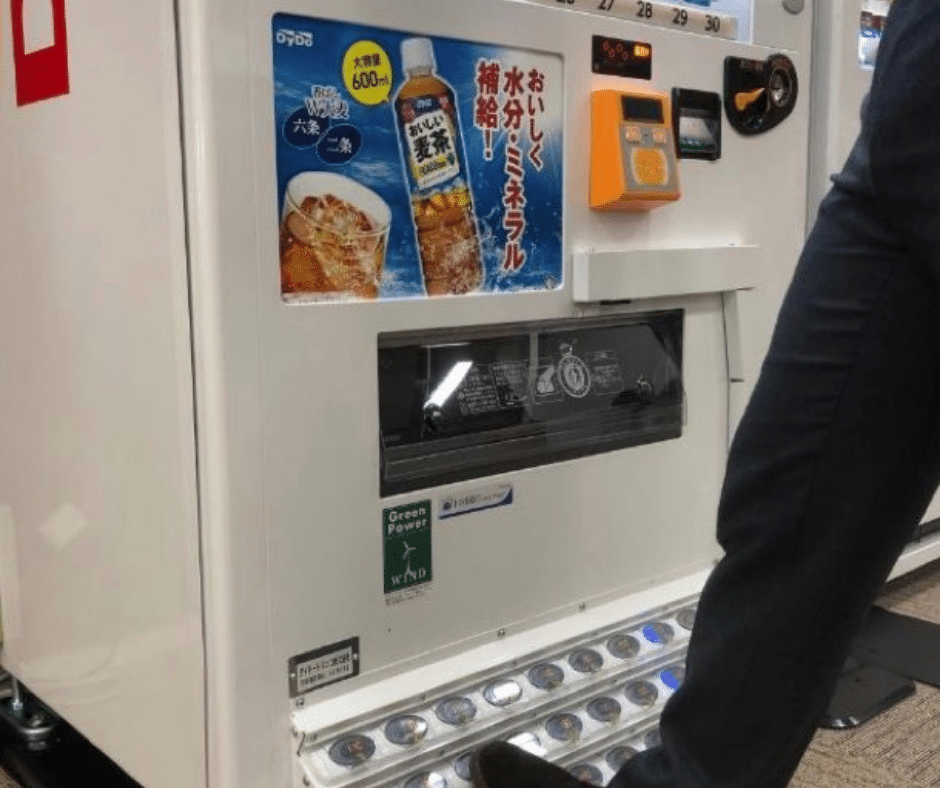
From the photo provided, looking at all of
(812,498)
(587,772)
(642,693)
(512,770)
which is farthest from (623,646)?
(812,498)

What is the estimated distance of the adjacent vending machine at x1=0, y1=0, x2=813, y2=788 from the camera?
1082 millimetres

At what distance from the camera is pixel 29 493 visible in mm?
1435

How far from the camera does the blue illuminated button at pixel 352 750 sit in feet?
3.73

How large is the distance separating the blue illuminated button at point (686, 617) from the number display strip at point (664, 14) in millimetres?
801

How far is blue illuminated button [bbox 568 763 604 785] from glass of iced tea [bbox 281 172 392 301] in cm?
62

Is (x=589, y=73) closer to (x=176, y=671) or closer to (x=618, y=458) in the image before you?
(x=618, y=458)

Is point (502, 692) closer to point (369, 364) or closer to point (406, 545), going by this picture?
point (406, 545)

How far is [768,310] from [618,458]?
364mm

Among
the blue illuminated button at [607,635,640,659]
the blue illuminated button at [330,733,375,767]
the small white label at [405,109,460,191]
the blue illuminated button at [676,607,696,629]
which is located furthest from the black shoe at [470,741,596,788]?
the small white label at [405,109,460,191]

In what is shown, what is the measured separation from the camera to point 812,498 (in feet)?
3.14

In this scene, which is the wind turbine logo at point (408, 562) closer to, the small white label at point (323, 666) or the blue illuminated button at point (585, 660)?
the small white label at point (323, 666)

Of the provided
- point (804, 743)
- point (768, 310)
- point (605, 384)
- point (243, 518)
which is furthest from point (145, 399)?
point (768, 310)

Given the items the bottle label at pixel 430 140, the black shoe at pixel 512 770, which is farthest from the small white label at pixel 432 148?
the black shoe at pixel 512 770

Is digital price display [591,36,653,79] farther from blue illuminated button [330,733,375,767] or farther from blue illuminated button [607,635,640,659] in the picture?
blue illuminated button [330,733,375,767]
